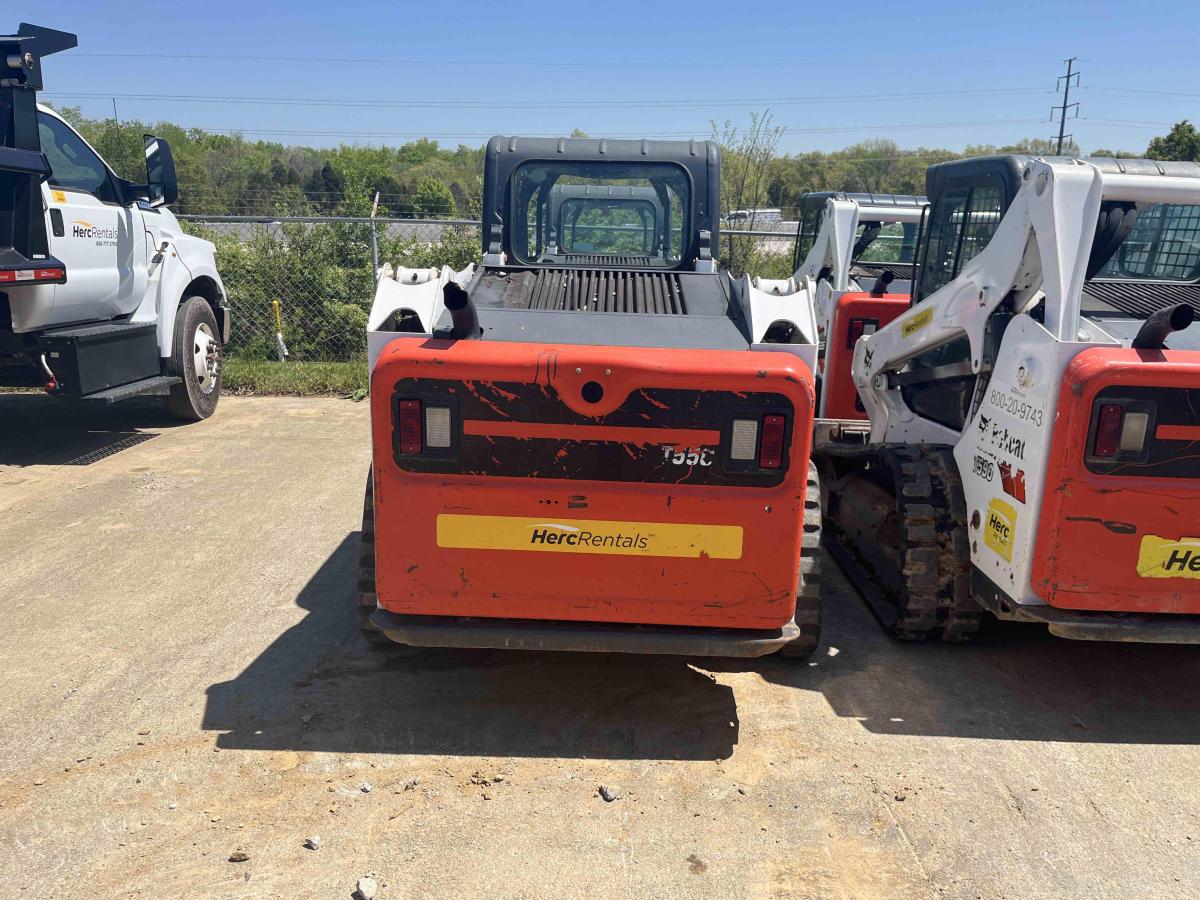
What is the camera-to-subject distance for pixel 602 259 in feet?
19.7

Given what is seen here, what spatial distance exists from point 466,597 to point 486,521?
0.99 ft

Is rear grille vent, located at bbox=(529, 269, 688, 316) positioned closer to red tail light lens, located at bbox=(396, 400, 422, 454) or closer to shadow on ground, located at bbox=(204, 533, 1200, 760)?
red tail light lens, located at bbox=(396, 400, 422, 454)

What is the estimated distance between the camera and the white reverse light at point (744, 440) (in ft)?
10.7

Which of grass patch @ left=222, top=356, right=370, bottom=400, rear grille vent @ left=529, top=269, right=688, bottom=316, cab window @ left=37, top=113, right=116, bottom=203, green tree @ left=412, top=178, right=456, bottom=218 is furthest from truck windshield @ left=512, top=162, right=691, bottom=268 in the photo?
green tree @ left=412, top=178, right=456, bottom=218

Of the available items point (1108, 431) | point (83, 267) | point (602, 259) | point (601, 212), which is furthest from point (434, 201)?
point (1108, 431)

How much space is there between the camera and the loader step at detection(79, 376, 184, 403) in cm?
721

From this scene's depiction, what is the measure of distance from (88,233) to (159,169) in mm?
860

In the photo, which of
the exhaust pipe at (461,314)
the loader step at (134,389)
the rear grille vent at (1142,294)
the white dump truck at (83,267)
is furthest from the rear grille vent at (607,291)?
the loader step at (134,389)

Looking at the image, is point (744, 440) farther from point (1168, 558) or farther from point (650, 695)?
point (1168, 558)

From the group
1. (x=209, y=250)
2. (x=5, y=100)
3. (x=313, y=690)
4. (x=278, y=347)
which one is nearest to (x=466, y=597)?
(x=313, y=690)

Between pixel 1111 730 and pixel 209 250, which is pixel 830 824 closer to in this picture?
pixel 1111 730

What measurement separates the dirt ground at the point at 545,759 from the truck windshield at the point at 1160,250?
2.00 meters

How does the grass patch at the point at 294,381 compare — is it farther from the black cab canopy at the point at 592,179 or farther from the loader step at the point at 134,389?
the black cab canopy at the point at 592,179

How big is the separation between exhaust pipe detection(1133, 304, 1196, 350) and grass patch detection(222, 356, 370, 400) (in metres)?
8.08
